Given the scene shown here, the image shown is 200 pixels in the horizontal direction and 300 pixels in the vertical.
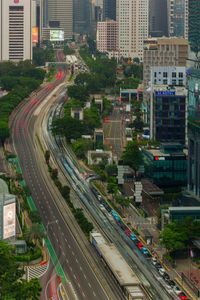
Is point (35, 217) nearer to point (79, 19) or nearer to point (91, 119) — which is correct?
point (91, 119)

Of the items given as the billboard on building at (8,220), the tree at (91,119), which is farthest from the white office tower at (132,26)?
the billboard on building at (8,220)

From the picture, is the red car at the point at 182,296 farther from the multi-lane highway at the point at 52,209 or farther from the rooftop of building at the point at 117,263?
the multi-lane highway at the point at 52,209

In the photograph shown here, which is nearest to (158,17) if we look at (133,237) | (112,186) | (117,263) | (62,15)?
(62,15)

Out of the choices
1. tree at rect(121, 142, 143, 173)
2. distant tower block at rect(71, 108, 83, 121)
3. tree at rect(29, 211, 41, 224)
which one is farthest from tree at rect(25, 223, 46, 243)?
distant tower block at rect(71, 108, 83, 121)

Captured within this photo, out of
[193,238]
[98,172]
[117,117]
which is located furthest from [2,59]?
[193,238]

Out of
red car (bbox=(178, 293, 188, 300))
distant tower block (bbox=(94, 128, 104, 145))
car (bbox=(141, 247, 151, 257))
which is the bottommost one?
red car (bbox=(178, 293, 188, 300))

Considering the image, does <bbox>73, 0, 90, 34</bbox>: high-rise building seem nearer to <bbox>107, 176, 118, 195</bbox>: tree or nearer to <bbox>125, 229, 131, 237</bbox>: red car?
<bbox>107, 176, 118, 195</bbox>: tree
